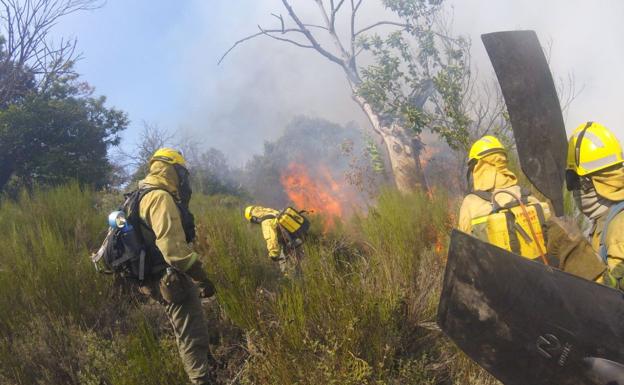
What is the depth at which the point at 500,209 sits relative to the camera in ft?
7.50

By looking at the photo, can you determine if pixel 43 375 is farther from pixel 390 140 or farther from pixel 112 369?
pixel 390 140

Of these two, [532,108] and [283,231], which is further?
[283,231]

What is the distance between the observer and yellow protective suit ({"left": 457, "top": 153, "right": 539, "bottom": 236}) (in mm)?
2342

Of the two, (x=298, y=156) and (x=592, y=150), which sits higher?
(x=298, y=156)

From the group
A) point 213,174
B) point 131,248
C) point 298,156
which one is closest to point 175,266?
point 131,248

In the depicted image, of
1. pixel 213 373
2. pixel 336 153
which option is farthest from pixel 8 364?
pixel 336 153

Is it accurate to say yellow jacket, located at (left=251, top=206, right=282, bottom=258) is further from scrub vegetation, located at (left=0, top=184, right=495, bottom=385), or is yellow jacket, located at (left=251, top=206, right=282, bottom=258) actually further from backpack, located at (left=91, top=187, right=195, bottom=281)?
backpack, located at (left=91, top=187, right=195, bottom=281)

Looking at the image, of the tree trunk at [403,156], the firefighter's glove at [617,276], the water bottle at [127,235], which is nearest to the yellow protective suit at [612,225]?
the firefighter's glove at [617,276]

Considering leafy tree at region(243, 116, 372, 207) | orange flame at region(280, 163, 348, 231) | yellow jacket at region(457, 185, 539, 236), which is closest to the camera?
yellow jacket at region(457, 185, 539, 236)

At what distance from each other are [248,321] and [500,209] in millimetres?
1959

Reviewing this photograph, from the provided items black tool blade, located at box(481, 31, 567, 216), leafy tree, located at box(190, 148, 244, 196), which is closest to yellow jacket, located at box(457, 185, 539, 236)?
black tool blade, located at box(481, 31, 567, 216)

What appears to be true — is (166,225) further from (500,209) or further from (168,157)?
(500,209)

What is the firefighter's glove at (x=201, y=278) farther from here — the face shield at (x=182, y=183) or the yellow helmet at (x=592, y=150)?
the yellow helmet at (x=592, y=150)

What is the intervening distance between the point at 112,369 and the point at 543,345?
7.70 ft
